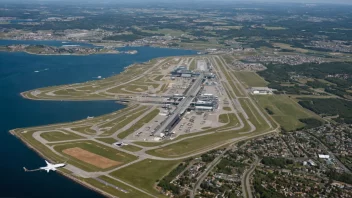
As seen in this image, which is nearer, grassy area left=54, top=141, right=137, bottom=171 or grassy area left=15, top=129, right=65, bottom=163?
grassy area left=54, top=141, right=137, bottom=171

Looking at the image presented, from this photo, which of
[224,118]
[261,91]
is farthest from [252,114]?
[261,91]

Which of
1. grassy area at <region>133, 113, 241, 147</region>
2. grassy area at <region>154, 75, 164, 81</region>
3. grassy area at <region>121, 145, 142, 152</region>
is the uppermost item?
grassy area at <region>154, 75, 164, 81</region>

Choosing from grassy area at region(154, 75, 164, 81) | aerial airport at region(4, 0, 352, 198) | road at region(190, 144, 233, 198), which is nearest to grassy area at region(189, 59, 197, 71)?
aerial airport at region(4, 0, 352, 198)

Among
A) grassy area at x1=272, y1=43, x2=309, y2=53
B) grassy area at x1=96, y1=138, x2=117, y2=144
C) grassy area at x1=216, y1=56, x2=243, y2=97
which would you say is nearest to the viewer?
grassy area at x1=96, y1=138, x2=117, y2=144

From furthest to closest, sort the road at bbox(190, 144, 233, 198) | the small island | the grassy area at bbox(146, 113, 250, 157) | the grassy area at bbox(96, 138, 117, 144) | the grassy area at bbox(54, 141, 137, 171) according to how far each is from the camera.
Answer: the small island → the grassy area at bbox(96, 138, 117, 144) → the grassy area at bbox(146, 113, 250, 157) → the grassy area at bbox(54, 141, 137, 171) → the road at bbox(190, 144, 233, 198)

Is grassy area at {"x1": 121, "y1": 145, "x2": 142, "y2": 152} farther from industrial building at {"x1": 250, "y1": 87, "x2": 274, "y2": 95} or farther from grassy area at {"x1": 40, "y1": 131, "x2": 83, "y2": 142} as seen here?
industrial building at {"x1": 250, "y1": 87, "x2": 274, "y2": 95}

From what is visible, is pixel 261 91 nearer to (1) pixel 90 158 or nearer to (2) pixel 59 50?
(1) pixel 90 158

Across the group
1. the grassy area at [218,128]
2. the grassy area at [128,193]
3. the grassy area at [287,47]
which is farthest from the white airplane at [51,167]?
the grassy area at [287,47]
